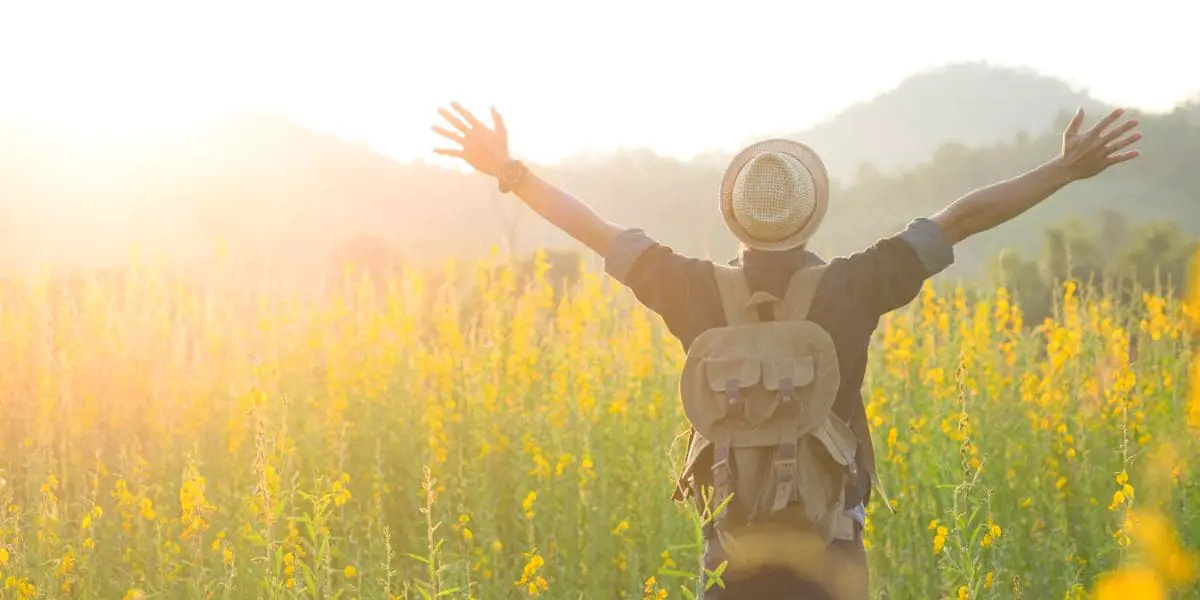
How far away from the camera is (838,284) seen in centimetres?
311

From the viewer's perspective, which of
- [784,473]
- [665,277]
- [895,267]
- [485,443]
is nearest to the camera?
[784,473]

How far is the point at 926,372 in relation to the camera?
641 cm

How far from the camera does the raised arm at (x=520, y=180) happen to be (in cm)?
351

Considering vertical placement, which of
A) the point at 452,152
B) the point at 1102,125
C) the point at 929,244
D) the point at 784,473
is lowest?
the point at 784,473

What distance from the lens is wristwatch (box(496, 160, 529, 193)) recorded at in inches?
146

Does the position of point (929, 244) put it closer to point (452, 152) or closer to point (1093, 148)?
point (1093, 148)

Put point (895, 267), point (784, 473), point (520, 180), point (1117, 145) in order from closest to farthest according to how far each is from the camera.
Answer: point (784, 473) → point (895, 267) → point (1117, 145) → point (520, 180)

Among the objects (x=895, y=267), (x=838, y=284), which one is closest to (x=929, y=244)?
(x=895, y=267)

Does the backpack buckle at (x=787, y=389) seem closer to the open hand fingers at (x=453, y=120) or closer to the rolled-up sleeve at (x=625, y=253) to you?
the rolled-up sleeve at (x=625, y=253)

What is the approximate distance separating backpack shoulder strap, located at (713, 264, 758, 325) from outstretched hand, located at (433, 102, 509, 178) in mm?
874

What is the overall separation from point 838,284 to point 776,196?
0.91 feet

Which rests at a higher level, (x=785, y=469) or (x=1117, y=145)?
(x=1117, y=145)

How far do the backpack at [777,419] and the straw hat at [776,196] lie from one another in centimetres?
14

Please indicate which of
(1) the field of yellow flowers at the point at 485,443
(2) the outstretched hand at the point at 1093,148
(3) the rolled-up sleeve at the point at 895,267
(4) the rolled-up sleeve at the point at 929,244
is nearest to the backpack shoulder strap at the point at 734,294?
(3) the rolled-up sleeve at the point at 895,267
